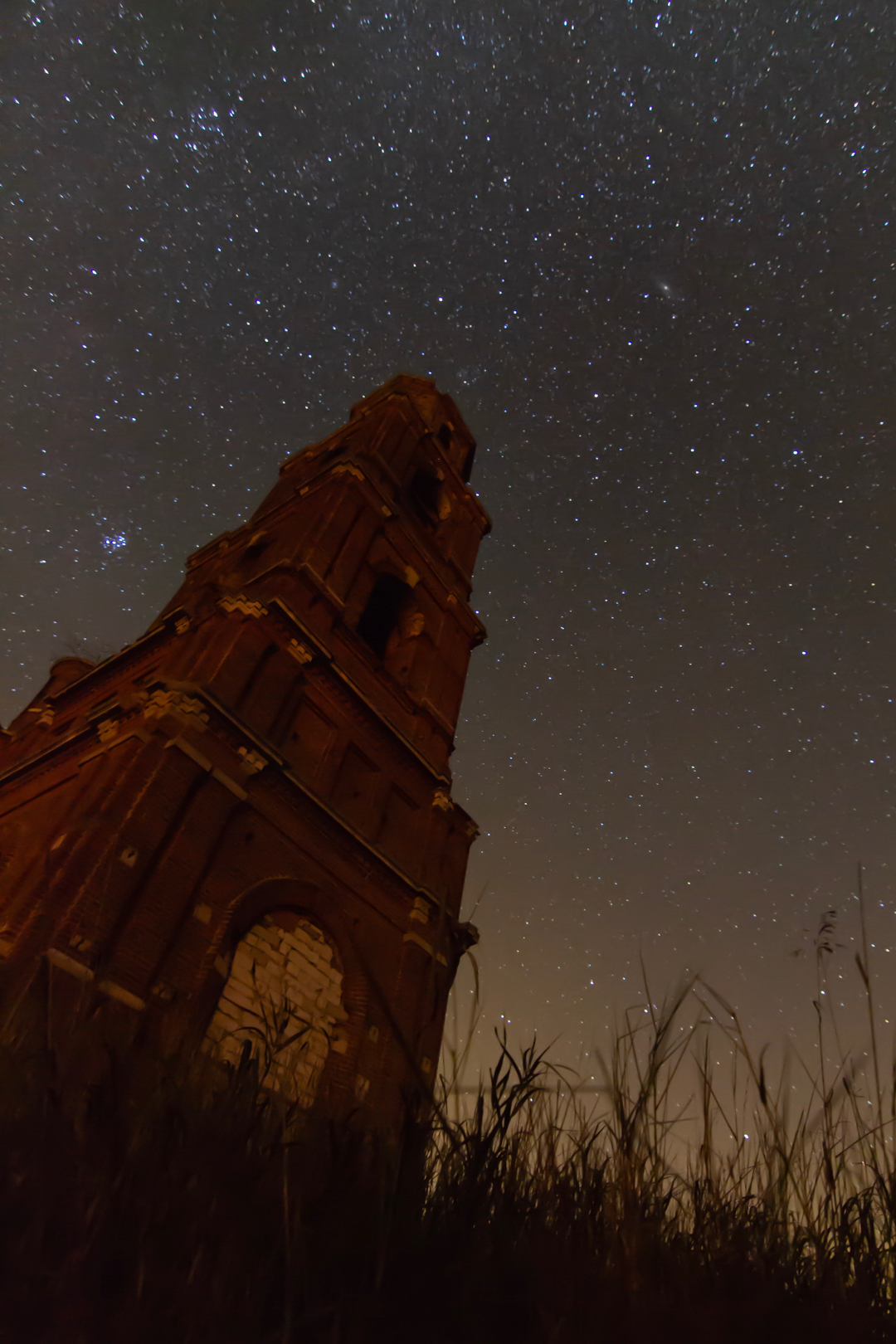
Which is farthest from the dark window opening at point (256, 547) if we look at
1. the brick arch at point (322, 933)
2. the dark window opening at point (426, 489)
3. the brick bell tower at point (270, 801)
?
the brick arch at point (322, 933)

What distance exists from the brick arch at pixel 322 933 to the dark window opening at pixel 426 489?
14.6 m

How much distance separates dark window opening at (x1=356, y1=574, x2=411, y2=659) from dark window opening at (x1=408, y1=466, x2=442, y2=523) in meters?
4.60

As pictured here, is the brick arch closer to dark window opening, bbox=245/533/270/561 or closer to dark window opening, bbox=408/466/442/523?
dark window opening, bbox=245/533/270/561

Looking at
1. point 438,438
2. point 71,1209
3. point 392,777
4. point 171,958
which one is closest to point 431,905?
point 392,777

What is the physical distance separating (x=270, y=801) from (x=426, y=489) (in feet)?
50.1

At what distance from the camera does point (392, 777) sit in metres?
15.0

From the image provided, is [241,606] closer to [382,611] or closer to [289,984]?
[289,984]

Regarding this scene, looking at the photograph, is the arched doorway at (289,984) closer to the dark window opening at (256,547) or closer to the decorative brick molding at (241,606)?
the decorative brick molding at (241,606)

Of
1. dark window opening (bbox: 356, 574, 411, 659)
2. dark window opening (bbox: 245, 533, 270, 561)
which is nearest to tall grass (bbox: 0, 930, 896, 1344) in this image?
dark window opening (bbox: 245, 533, 270, 561)

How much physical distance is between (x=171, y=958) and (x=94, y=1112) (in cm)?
821

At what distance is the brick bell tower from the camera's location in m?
9.30

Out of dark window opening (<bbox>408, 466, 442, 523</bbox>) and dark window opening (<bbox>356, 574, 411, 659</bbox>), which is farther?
dark window opening (<bbox>408, 466, 442, 523</bbox>)

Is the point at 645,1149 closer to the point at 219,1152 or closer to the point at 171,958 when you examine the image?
the point at 219,1152

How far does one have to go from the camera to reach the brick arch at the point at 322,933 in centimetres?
1018
